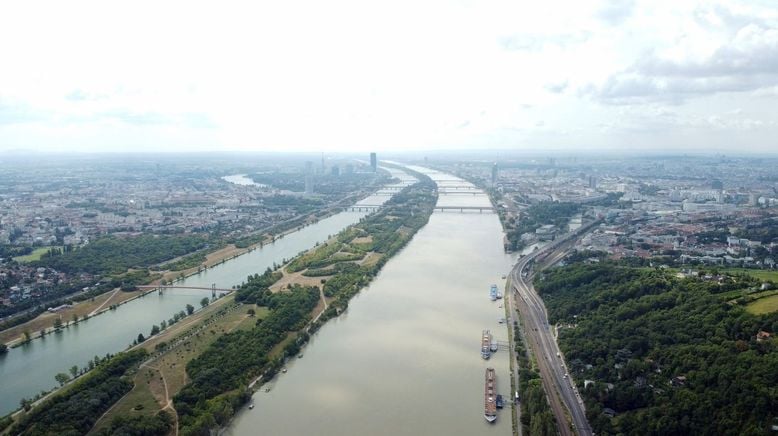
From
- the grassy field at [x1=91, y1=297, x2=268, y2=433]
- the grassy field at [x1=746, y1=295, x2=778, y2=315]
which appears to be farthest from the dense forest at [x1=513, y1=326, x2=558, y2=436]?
the grassy field at [x1=91, y1=297, x2=268, y2=433]

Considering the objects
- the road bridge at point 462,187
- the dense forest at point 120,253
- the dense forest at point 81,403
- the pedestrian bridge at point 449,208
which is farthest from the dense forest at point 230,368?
the road bridge at point 462,187

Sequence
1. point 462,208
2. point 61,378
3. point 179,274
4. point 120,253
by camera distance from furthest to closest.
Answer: point 462,208, point 120,253, point 179,274, point 61,378

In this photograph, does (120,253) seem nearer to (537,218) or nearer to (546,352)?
(546,352)

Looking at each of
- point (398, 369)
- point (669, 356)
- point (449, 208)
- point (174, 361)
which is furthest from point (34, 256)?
point (669, 356)

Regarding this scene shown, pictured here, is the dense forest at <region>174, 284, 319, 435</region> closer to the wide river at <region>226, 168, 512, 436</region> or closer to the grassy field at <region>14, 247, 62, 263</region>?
the wide river at <region>226, 168, 512, 436</region>

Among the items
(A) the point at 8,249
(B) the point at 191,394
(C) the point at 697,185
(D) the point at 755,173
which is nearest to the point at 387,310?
(B) the point at 191,394

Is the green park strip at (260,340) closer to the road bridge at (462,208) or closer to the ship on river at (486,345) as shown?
the ship on river at (486,345)
